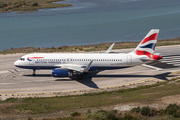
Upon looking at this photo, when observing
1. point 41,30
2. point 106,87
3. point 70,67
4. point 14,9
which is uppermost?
point 14,9

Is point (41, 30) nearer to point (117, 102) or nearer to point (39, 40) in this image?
point (39, 40)

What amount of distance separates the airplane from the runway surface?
7.82ft

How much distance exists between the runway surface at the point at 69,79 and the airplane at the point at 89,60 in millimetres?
2384

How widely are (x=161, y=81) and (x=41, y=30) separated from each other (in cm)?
A: 9816

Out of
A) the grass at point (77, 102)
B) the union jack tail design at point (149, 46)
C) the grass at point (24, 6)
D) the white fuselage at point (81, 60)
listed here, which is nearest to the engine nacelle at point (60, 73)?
the white fuselage at point (81, 60)

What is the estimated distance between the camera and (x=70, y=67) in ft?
161

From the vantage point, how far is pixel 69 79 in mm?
50344

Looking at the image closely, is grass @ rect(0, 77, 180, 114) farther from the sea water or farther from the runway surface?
the sea water

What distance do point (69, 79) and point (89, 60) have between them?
6.09 meters

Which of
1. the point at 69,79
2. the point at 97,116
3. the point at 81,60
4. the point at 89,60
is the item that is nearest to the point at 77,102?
the point at 97,116

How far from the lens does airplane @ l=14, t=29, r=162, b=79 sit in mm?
47219

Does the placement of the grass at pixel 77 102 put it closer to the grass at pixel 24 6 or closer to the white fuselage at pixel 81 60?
the white fuselage at pixel 81 60

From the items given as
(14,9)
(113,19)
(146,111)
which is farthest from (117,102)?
(14,9)

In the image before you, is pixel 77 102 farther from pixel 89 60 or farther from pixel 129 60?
pixel 129 60
